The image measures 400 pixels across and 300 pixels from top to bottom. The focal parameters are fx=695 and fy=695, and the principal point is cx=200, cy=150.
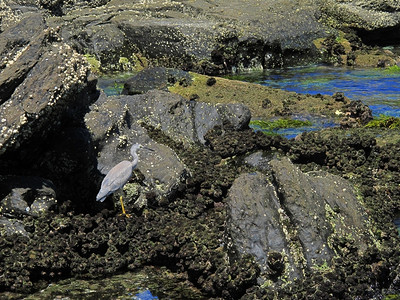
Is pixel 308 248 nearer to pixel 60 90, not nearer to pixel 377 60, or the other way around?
pixel 60 90

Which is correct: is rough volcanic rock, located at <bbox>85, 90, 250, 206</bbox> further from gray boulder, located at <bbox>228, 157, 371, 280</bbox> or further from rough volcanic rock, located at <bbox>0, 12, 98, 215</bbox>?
gray boulder, located at <bbox>228, 157, 371, 280</bbox>

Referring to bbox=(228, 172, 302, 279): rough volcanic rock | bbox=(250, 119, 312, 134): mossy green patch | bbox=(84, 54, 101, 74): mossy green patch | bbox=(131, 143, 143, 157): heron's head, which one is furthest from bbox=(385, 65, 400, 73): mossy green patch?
bbox=(228, 172, 302, 279): rough volcanic rock

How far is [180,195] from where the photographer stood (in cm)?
1085

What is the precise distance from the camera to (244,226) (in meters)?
Answer: 8.73

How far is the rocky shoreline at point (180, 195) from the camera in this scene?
8.62 meters

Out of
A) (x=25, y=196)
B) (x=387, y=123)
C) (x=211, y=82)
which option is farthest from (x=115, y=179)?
(x=211, y=82)

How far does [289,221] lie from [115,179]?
8.61ft

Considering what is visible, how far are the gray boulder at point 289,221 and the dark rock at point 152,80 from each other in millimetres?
8474

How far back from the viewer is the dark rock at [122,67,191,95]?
1748cm

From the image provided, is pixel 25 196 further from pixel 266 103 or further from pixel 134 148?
pixel 266 103

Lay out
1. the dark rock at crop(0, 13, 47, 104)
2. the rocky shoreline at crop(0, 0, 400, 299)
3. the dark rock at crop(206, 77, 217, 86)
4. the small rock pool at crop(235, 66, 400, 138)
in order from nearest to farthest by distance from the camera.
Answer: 1. the rocky shoreline at crop(0, 0, 400, 299)
2. the dark rock at crop(0, 13, 47, 104)
3. the dark rock at crop(206, 77, 217, 86)
4. the small rock pool at crop(235, 66, 400, 138)

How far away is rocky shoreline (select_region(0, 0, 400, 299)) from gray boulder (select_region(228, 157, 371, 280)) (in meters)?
0.02

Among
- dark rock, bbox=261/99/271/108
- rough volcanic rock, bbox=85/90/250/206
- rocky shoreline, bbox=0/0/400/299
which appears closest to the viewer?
rocky shoreline, bbox=0/0/400/299

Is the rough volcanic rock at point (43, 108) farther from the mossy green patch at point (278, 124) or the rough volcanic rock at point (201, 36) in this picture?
the rough volcanic rock at point (201, 36)
